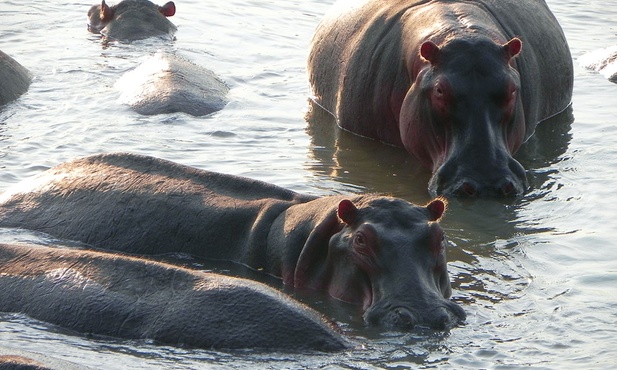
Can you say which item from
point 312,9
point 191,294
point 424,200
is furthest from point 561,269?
point 312,9

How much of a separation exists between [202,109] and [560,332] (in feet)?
18.4

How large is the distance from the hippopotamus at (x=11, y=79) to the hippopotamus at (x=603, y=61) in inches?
227

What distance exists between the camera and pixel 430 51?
10391 mm

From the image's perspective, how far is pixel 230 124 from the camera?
12.1m

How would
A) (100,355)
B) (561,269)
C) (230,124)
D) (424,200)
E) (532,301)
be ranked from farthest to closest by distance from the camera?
(230,124), (424,200), (561,269), (532,301), (100,355)

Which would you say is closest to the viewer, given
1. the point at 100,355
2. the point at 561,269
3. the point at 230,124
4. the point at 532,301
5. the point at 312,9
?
the point at 100,355

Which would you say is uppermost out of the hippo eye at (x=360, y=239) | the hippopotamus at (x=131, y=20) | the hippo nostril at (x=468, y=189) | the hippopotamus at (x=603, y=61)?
the hippo eye at (x=360, y=239)

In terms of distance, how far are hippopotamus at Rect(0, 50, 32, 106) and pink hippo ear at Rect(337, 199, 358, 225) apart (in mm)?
5813

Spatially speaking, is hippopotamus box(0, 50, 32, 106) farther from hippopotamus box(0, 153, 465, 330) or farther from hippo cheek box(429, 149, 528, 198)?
hippo cheek box(429, 149, 528, 198)

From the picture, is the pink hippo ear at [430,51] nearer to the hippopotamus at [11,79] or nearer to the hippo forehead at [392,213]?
the hippo forehead at [392,213]

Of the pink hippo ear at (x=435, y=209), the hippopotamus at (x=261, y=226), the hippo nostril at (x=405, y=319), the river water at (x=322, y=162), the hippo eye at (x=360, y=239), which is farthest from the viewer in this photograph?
the pink hippo ear at (x=435, y=209)

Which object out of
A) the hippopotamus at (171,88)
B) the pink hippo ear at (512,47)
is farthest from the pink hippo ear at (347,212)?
the hippopotamus at (171,88)

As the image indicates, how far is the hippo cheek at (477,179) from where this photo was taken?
10.1 m

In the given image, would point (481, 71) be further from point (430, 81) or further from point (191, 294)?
point (191, 294)
